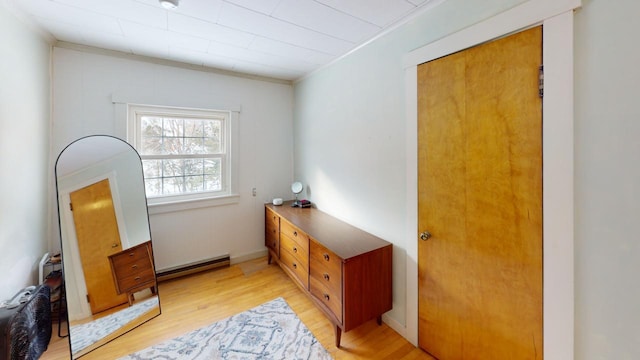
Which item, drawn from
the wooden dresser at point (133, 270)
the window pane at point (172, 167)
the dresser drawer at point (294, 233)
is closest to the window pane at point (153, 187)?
the window pane at point (172, 167)

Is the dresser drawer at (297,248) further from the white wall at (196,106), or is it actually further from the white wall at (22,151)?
the white wall at (22,151)

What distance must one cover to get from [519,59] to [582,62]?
0.79ft

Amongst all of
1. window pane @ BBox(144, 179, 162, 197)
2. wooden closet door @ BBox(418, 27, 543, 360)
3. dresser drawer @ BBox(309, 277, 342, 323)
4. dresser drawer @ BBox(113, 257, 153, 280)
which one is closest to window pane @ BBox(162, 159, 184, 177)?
window pane @ BBox(144, 179, 162, 197)

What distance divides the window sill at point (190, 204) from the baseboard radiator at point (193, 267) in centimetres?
67

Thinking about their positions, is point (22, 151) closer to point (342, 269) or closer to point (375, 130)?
point (342, 269)

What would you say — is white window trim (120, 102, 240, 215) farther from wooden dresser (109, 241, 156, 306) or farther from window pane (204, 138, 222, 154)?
wooden dresser (109, 241, 156, 306)

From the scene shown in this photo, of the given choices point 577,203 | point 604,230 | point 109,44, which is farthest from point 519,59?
point 109,44

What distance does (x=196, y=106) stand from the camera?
9.30 ft

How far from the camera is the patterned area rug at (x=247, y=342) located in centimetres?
178

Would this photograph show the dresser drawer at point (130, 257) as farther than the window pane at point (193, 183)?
No

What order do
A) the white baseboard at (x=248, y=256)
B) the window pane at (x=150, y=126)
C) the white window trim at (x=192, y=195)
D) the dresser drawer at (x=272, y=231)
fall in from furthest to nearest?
1. the white baseboard at (x=248, y=256)
2. the dresser drawer at (x=272, y=231)
3. the window pane at (x=150, y=126)
4. the white window trim at (x=192, y=195)

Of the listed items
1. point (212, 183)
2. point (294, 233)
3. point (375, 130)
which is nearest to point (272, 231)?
point (294, 233)

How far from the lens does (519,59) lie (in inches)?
49.1

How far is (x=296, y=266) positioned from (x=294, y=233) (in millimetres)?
328
